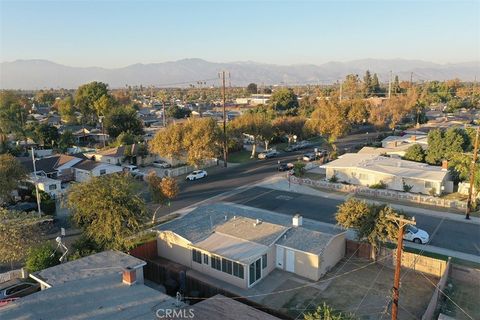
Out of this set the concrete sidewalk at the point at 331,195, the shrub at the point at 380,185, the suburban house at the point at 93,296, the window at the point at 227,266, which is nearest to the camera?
the suburban house at the point at 93,296

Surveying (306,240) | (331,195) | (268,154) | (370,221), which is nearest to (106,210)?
(306,240)

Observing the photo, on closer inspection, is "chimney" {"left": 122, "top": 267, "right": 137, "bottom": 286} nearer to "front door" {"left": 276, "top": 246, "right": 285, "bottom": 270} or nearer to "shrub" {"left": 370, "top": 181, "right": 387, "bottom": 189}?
"front door" {"left": 276, "top": 246, "right": 285, "bottom": 270}

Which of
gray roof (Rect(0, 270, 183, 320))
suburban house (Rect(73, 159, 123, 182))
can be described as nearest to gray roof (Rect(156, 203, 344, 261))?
gray roof (Rect(0, 270, 183, 320))

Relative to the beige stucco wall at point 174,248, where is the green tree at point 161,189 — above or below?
above

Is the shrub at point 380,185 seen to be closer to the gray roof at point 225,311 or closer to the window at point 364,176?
the window at point 364,176

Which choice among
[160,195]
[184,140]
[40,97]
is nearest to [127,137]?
[184,140]

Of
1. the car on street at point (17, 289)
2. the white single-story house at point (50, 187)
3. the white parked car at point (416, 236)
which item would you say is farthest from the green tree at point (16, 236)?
the white parked car at point (416, 236)

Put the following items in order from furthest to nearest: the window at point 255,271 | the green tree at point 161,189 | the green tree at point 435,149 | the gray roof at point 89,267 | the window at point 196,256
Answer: the green tree at point 435,149 < the green tree at point 161,189 < the window at point 196,256 < the window at point 255,271 < the gray roof at point 89,267
